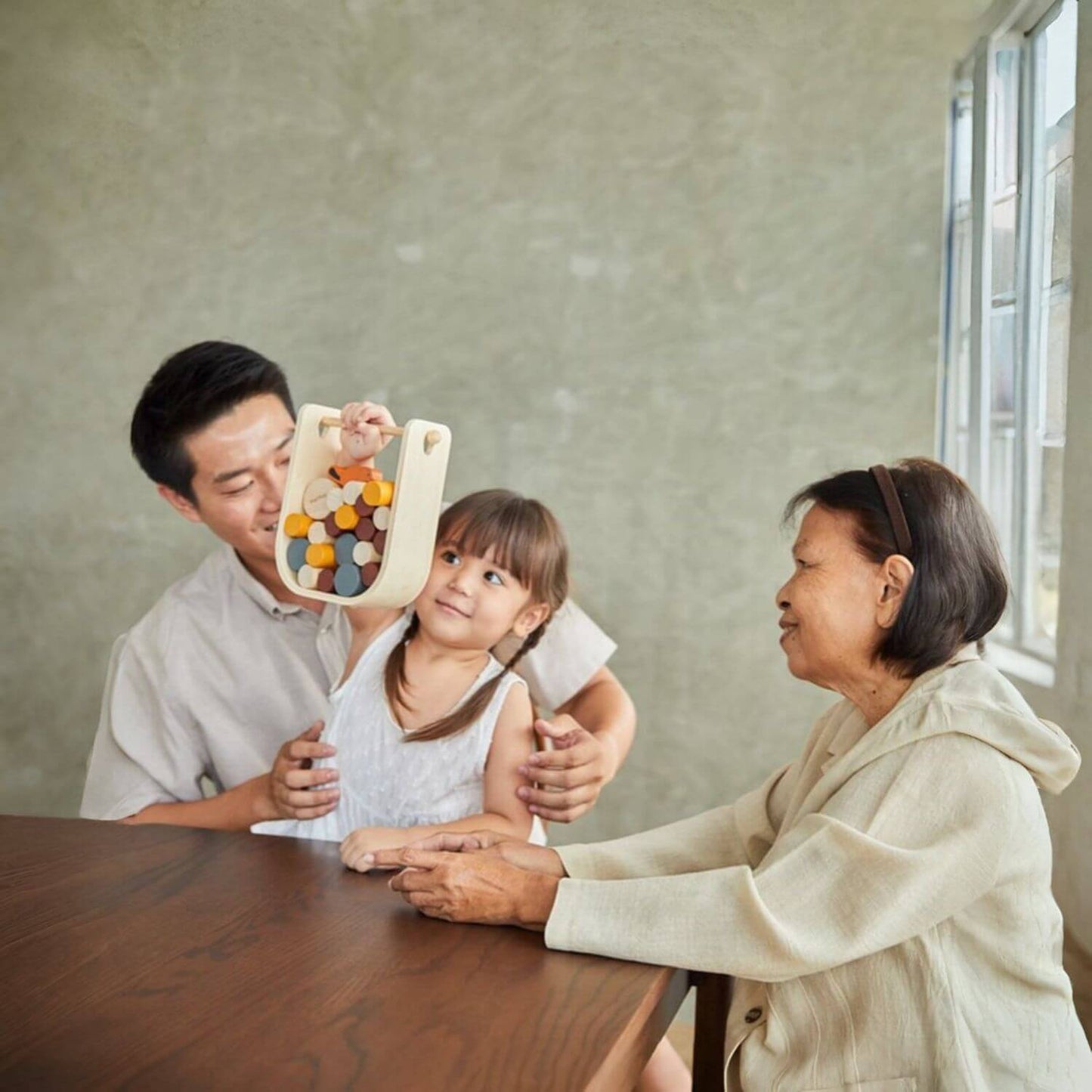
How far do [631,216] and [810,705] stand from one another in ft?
4.14

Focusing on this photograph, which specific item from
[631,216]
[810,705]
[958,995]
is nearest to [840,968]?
[958,995]

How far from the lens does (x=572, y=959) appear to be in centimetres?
125

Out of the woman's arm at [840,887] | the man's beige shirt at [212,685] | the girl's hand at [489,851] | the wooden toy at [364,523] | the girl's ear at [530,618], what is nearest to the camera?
the woman's arm at [840,887]

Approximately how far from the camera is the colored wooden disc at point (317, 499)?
172cm

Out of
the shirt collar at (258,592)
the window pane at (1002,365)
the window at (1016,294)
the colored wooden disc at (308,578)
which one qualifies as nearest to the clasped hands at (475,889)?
the colored wooden disc at (308,578)

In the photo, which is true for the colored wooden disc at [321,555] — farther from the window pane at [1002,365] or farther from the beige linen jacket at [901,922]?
the window pane at [1002,365]

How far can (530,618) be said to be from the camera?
77.4 inches

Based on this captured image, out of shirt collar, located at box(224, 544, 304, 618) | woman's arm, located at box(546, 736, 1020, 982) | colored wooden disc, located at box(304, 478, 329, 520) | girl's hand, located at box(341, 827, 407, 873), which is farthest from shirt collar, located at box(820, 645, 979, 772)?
shirt collar, located at box(224, 544, 304, 618)

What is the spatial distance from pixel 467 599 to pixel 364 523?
246mm

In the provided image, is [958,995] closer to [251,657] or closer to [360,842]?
Result: [360,842]

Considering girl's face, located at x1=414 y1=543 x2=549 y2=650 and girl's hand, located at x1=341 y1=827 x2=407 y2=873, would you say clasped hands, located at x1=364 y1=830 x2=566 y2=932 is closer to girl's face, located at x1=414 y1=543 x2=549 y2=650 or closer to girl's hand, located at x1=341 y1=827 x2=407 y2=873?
girl's hand, located at x1=341 y1=827 x2=407 y2=873

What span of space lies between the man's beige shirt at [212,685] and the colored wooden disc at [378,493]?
61 cm

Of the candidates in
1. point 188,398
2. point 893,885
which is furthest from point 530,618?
point 893,885

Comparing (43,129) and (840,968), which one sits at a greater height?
(43,129)
